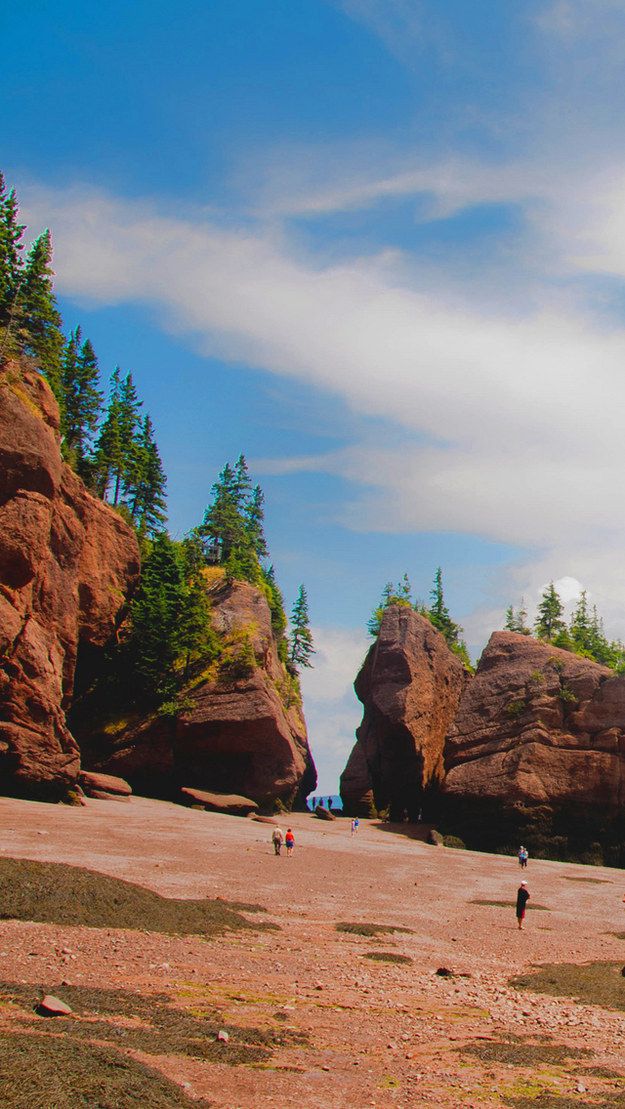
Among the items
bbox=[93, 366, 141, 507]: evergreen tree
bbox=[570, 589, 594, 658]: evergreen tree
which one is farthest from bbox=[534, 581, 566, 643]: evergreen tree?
bbox=[93, 366, 141, 507]: evergreen tree

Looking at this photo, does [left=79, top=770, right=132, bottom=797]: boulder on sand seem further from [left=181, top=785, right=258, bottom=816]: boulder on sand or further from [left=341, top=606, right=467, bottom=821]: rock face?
[left=341, top=606, right=467, bottom=821]: rock face

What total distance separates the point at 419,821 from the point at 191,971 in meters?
55.3

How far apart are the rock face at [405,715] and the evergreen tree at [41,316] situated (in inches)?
1515

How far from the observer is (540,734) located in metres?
59.0

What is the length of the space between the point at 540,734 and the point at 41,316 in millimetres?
51307

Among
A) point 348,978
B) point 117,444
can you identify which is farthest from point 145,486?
point 348,978

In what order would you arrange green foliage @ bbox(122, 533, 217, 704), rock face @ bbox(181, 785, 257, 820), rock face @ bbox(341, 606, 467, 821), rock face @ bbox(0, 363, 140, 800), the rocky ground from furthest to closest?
rock face @ bbox(341, 606, 467, 821), green foliage @ bbox(122, 533, 217, 704), rock face @ bbox(181, 785, 257, 820), rock face @ bbox(0, 363, 140, 800), the rocky ground

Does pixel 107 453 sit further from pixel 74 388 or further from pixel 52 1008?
pixel 52 1008

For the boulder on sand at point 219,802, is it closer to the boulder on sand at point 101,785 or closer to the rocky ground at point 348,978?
the boulder on sand at point 101,785

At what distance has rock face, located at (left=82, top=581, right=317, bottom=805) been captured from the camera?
58.0 metres

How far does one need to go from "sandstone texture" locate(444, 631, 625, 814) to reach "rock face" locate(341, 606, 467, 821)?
5.21 meters

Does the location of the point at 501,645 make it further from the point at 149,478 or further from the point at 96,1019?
the point at 96,1019

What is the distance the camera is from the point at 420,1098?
1070 centimetres

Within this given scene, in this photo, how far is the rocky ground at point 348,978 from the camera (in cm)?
1116
